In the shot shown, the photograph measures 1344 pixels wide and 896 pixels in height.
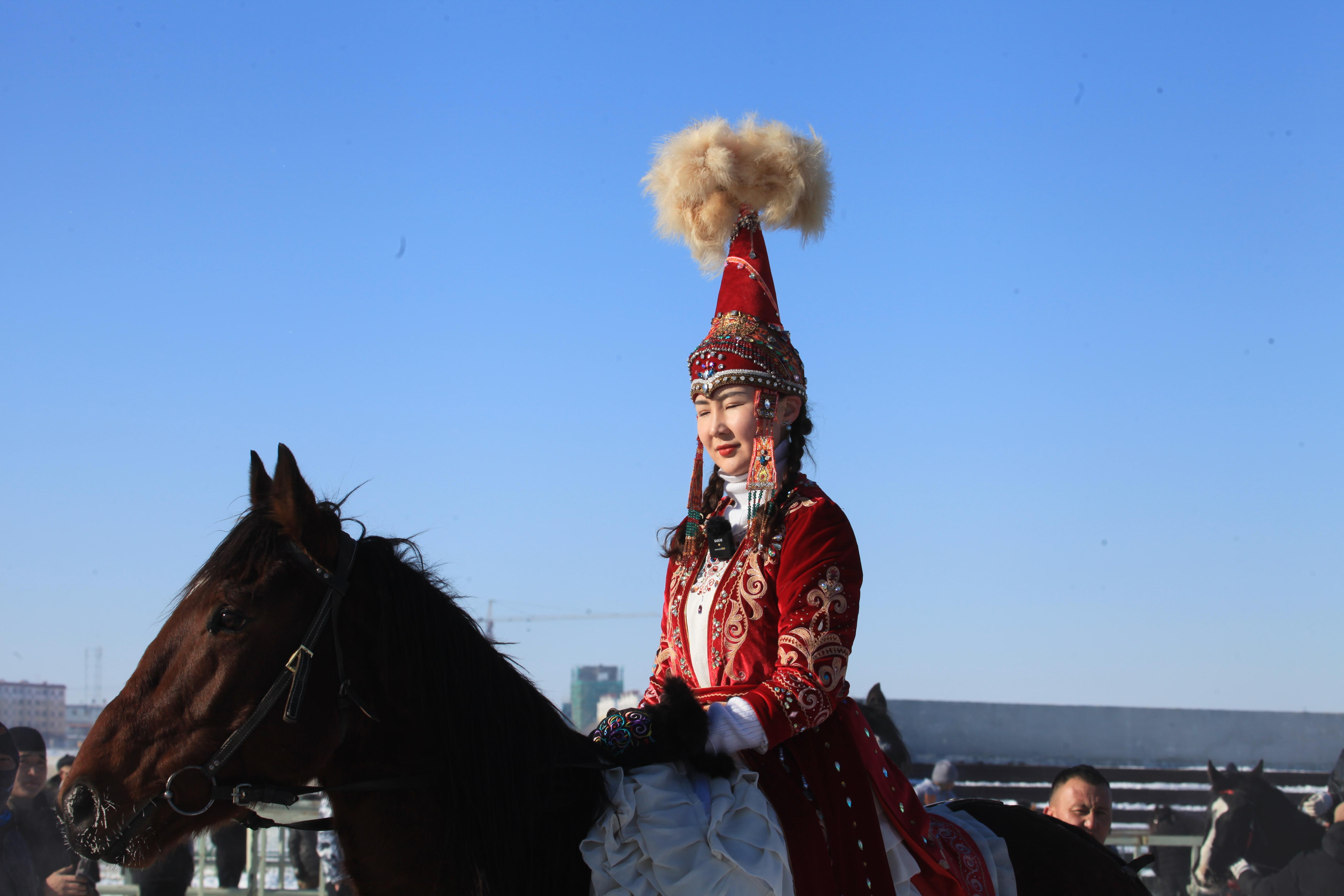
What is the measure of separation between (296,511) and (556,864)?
0.96 metres

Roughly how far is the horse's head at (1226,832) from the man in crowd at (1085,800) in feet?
17.0

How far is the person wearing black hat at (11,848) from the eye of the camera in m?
6.23

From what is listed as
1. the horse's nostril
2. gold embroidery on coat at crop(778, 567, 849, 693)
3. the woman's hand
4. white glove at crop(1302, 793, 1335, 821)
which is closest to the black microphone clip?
gold embroidery on coat at crop(778, 567, 849, 693)

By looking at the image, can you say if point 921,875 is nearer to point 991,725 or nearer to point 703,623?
point 703,623

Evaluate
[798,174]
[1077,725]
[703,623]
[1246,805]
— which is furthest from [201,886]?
[1077,725]

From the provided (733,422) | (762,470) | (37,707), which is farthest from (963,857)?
(37,707)

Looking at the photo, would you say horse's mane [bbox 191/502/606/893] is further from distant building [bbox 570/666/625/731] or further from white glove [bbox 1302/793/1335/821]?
distant building [bbox 570/666/625/731]

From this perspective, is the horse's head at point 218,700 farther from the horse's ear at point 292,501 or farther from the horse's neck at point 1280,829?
the horse's neck at point 1280,829

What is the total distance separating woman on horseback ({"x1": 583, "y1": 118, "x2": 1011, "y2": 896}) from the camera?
2383 mm

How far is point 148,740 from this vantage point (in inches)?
84.0

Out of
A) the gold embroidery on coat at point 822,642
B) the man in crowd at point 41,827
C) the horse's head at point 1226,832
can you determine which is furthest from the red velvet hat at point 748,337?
the horse's head at point 1226,832

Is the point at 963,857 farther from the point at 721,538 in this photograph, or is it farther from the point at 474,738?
the point at 474,738

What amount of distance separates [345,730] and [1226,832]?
33.0ft

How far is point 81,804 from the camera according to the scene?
2078 mm
